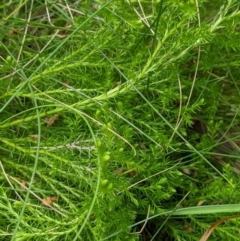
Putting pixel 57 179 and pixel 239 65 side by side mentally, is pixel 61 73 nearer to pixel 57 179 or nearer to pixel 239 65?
pixel 57 179

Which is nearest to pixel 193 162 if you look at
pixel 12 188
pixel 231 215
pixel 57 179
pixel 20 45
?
pixel 231 215

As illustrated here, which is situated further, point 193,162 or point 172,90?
point 193,162

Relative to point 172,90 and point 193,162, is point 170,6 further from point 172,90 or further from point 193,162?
point 193,162

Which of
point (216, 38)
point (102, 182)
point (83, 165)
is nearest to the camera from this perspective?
point (102, 182)

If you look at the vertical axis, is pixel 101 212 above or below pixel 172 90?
A: below

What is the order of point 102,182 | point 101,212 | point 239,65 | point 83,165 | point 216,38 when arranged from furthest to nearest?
point 239,65 < point 216,38 < point 83,165 < point 101,212 < point 102,182

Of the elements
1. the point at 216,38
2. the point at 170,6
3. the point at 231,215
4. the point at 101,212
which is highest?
the point at 170,6

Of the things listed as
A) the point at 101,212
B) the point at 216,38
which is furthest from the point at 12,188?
the point at 216,38
